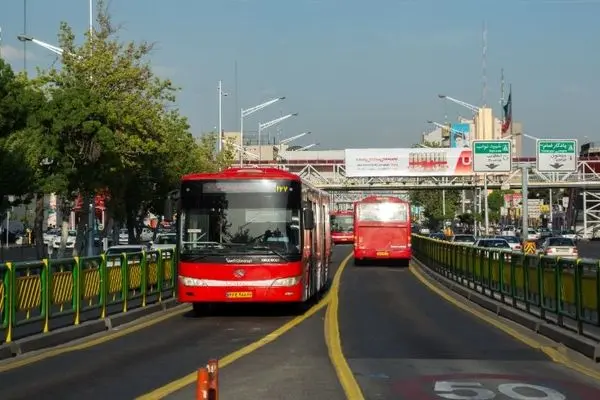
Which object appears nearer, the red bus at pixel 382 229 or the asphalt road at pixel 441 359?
the asphalt road at pixel 441 359

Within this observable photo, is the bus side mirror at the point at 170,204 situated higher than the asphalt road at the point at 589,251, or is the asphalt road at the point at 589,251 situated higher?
the bus side mirror at the point at 170,204

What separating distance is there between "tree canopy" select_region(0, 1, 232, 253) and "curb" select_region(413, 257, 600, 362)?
47.2 ft

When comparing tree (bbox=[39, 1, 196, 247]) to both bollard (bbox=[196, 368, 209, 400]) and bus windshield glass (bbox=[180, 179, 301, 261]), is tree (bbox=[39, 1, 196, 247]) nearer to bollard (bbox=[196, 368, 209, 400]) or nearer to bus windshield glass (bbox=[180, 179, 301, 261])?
bus windshield glass (bbox=[180, 179, 301, 261])

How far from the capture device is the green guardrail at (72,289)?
13844 mm

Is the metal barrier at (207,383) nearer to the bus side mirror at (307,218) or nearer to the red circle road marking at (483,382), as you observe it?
the red circle road marking at (483,382)

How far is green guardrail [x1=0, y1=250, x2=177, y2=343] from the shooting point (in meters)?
13.8

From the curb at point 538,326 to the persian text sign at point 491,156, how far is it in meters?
15.1

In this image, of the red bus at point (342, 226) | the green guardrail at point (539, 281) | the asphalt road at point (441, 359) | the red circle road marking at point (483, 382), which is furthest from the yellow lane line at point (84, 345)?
the red bus at point (342, 226)

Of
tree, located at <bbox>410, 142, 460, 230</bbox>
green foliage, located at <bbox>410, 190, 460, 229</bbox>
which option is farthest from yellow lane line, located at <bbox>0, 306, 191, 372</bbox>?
green foliage, located at <bbox>410, 190, 460, 229</bbox>

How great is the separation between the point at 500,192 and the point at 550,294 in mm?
82543

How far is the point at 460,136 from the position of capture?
3885 inches

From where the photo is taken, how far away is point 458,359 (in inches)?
506

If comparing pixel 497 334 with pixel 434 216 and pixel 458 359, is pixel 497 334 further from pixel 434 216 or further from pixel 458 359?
pixel 434 216

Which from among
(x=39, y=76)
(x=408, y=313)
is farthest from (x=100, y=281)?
(x=39, y=76)
